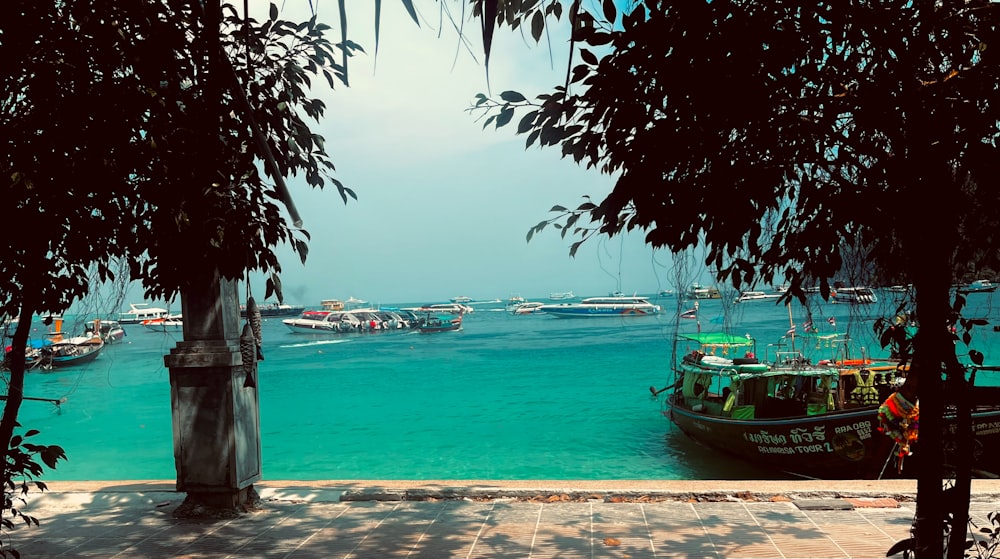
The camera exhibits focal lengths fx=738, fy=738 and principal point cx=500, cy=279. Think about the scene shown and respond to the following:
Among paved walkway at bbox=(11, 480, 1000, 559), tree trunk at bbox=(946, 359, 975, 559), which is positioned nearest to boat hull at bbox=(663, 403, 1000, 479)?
paved walkway at bbox=(11, 480, 1000, 559)

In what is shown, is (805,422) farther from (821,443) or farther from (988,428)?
(988,428)

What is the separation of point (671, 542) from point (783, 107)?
10.1 feet

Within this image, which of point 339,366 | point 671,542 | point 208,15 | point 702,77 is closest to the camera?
point 208,15

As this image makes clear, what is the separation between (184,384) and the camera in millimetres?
5691

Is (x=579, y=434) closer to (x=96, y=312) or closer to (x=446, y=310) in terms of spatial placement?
(x=96, y=312)

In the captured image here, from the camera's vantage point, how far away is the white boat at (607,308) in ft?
321

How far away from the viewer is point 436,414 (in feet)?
114

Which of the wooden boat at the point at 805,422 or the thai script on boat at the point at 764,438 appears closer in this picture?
the wooden boat at the point at 805,422

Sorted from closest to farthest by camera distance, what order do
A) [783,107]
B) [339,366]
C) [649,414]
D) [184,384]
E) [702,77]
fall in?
[702,77] → [783,107] → [184,384] → [649,414] → [339,366]

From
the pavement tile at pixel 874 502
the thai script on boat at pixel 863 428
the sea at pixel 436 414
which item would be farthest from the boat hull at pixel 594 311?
the pavement tile at pixel 874 502

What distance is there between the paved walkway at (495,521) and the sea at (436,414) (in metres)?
1.29

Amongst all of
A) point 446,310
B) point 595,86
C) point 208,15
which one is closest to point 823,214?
point 595,86

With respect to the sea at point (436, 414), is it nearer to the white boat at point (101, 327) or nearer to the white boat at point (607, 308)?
the white boat at point (101, 327)

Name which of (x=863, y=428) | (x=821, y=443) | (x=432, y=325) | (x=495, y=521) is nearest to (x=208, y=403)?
(x=495, y=521)
